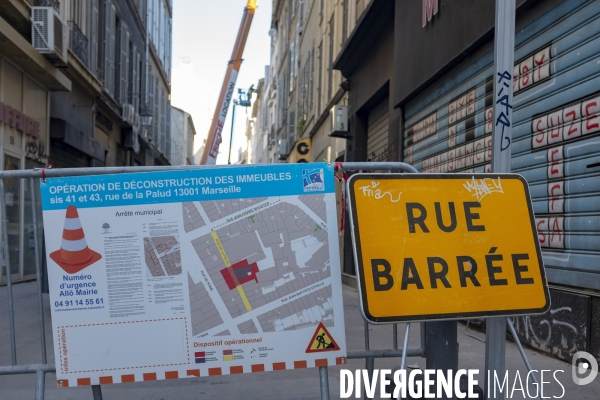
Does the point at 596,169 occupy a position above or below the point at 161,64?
below

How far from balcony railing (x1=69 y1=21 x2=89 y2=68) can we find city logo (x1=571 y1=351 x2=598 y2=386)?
46.9ft

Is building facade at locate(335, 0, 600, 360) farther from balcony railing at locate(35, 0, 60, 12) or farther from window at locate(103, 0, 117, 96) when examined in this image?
window at locate(103, 0, 117, 96)

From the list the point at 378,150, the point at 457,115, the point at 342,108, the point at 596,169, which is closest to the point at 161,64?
the point at 342,108

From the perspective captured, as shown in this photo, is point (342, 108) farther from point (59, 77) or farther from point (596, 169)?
point (596, 169)

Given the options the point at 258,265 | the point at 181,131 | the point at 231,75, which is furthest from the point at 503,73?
the point at 181,131

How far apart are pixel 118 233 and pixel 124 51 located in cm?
2206

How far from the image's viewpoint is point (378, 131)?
14992 mm

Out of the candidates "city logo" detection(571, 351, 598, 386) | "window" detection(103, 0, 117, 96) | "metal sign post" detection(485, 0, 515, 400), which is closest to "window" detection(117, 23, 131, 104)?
"window" detection(103, 0, 117, 96)

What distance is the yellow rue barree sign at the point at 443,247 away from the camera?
11.8 ft

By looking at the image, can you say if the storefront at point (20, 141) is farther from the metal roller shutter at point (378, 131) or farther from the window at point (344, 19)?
the window at point (344, 19)

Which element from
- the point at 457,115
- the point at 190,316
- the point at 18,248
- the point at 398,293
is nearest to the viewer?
the point at 398,293

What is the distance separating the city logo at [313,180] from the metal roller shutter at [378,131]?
966 cm

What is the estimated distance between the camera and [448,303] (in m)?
3.62

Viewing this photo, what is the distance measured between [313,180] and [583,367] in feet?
9.68
